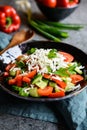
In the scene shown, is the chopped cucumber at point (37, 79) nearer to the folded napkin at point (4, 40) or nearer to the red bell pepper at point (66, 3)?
the folded napkin at point (4, 40)

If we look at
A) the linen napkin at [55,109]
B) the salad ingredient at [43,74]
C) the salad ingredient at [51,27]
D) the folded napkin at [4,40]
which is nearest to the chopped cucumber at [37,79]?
the salad ingredient at [43,74]

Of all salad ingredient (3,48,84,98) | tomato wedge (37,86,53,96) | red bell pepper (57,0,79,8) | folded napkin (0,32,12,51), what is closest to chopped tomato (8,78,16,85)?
salad ingredient (3,48,84,98)

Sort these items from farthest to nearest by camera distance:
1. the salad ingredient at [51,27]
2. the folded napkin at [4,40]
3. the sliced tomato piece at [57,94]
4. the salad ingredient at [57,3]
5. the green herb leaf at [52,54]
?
1. the salad ingredient at [57,3]
2. the salad ingredient at [51,27]
3. the folded napkin at [4,40]
4. the green herb leaf at [52,54]
5. the sliced tomato piece at [57,94]

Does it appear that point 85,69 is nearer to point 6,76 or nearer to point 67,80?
point 67,80

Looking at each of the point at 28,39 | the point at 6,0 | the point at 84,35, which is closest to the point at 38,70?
the point at 28,39

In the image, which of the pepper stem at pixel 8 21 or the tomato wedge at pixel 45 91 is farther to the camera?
the pepper stem at pixel 8 21

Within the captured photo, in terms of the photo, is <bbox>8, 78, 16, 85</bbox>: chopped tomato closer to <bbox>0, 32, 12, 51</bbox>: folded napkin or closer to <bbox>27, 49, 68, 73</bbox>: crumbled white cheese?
<bbox>27, 49, 68, 73</bbox>: crumbled white cheese

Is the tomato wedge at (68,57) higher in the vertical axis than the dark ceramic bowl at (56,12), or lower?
lower
